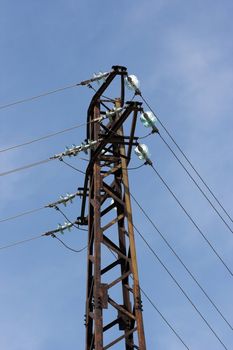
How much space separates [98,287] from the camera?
14.9 meters

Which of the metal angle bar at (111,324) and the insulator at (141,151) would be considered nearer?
the metal angle bar at (111,324)

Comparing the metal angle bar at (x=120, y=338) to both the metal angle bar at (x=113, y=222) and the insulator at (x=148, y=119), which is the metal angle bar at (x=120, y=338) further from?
the insulator at (x=148, y=119)

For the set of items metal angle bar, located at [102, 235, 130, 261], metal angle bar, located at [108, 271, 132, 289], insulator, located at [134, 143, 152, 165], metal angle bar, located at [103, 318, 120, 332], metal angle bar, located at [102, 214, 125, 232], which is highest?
insulator, located at [134, 143, 152, 165]

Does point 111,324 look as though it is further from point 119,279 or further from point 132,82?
point 132,82

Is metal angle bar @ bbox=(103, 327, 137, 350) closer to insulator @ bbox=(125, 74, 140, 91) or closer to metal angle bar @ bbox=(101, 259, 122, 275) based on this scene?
metal angle bar @ bbox=(101, 259, 122, 275)

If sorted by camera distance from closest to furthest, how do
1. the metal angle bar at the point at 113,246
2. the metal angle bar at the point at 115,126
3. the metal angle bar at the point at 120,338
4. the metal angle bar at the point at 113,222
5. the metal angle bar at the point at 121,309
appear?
the metal angle bar at the point at 120,338, the metal angle bar at the point at 121,309, the metal angle bar at the point at 113,246, the metal angle bar at the point at 113,222, the metal angle bar at the point at 115,126

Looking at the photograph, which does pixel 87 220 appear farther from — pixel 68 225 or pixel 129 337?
pixel 129 337

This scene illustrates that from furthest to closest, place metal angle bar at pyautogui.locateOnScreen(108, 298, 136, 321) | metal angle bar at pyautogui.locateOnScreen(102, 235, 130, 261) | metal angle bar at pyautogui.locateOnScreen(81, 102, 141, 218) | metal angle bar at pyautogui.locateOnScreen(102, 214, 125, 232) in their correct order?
metal angle bar at pyautogui.locateOnScreen(81, 102, 141, 218) → metal angle bar at pyautogui.locateOnScreen(102, 214, 125, 232) → metal angle bar at pyautogui.locateOnScreen(102, 235, 130, 261) → metal angle bar at pyautogui.locateOnScreen(108, 298, 136, 321)

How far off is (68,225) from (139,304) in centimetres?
413

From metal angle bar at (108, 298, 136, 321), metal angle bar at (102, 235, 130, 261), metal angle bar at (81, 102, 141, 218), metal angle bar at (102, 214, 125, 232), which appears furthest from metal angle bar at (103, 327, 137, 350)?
metal angle bar at (81, 102, 141, 218)

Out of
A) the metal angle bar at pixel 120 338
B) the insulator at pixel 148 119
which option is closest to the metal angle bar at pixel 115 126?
the insulator at pixel 148 119

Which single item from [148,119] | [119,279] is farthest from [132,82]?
[119,279]

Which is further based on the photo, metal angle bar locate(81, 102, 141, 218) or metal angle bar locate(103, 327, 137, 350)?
metal angle bar locate(81, 102, 141, 218)

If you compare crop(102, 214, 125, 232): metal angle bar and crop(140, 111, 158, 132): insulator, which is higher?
crop(140, 111, 158, 132): insulator
